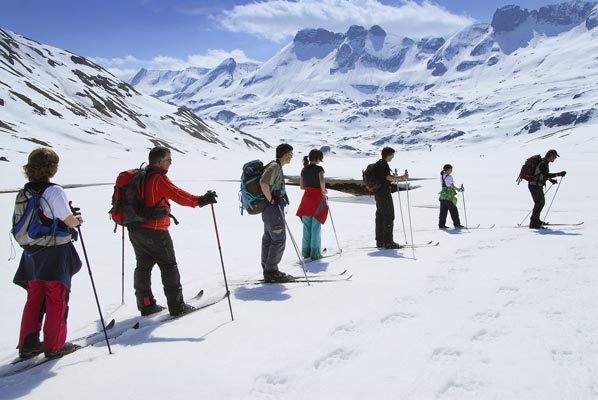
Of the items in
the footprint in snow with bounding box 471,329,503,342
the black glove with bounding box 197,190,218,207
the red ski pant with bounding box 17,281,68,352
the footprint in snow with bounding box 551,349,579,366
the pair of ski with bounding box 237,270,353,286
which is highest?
the black glove with bounding box 197,190,218,207

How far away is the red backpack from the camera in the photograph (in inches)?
221

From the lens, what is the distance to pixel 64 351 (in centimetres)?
488

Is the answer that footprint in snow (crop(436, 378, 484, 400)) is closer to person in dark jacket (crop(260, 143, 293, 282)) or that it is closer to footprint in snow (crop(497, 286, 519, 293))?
footprint in snow (crop(497, 286, 519, 293))

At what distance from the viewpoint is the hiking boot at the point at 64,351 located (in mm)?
4773

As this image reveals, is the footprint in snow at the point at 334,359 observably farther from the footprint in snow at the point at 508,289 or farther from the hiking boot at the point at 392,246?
the hiking boot at the point at 392,246

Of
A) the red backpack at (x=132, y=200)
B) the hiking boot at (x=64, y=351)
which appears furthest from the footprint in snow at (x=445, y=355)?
the hiking boot at (x=64, y=351)

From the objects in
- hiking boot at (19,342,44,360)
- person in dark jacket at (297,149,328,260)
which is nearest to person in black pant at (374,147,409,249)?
person in dark jacket at (297,149,328,260)

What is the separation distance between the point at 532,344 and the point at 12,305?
840cm

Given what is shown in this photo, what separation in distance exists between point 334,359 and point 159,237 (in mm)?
3086

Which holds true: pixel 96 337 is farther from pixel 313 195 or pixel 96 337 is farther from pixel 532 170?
pixel 532 170

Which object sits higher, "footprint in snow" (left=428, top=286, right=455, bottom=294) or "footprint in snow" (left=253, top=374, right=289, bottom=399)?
"footprint in snow" (left=253, top=374, right=289, bottom=399)

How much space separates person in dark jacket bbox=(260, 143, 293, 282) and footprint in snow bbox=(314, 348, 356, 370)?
3.28 meters

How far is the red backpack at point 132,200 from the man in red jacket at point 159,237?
0.22 ft

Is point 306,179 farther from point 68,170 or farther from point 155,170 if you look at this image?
point 68,170
